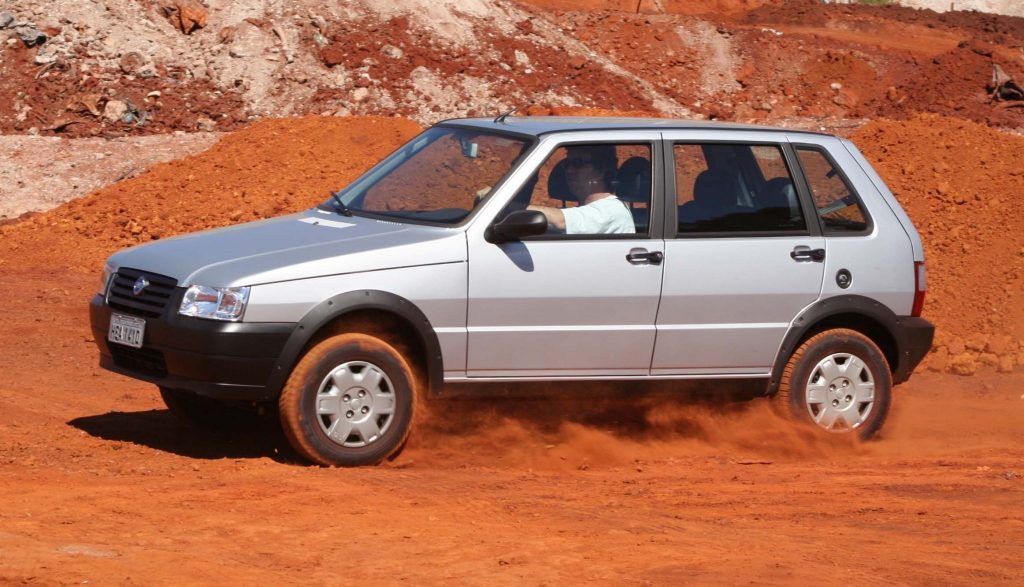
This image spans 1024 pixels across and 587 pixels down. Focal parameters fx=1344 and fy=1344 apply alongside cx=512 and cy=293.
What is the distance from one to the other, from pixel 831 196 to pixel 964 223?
7.77 metres

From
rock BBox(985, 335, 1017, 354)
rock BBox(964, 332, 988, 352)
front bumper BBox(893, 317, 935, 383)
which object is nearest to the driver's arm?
front bumper BBox(893, 317, 935, 383)

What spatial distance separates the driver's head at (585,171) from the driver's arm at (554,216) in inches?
9.6

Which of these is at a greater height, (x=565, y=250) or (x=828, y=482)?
(x=565, y=250)

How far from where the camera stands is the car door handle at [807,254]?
7.55 m

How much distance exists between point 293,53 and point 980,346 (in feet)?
51.4

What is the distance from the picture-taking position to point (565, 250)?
7008 millimetres

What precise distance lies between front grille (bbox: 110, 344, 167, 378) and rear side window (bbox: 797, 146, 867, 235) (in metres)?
3.74

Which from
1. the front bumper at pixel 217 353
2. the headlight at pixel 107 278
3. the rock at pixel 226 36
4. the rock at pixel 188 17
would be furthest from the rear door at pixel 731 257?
the rock at pixel 188 17

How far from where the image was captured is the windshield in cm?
714

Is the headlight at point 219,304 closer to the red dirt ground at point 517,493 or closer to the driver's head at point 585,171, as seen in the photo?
the red dirt ground at point 517,493

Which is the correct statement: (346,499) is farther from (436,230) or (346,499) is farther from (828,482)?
(828,482)

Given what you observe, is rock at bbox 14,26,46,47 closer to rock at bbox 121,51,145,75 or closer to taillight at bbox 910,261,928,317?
rock at bbox 121,51,145,75

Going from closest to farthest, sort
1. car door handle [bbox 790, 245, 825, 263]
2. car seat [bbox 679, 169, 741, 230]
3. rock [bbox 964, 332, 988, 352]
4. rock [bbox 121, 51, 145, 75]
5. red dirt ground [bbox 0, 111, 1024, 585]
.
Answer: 1. red dirt ground [bbox 0, 111, 1024, 585]
2. car seat [bbox 679, 169, 741, 230]
3. car door handle [bbox 790, 245, 825, 263]
4. rock [bbox 964, 332, 988, 352]
5. rock [bbox 121, 51, 145, 75]

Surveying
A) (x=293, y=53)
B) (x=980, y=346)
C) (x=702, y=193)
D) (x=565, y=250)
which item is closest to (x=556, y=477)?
(x=565, y=250)
